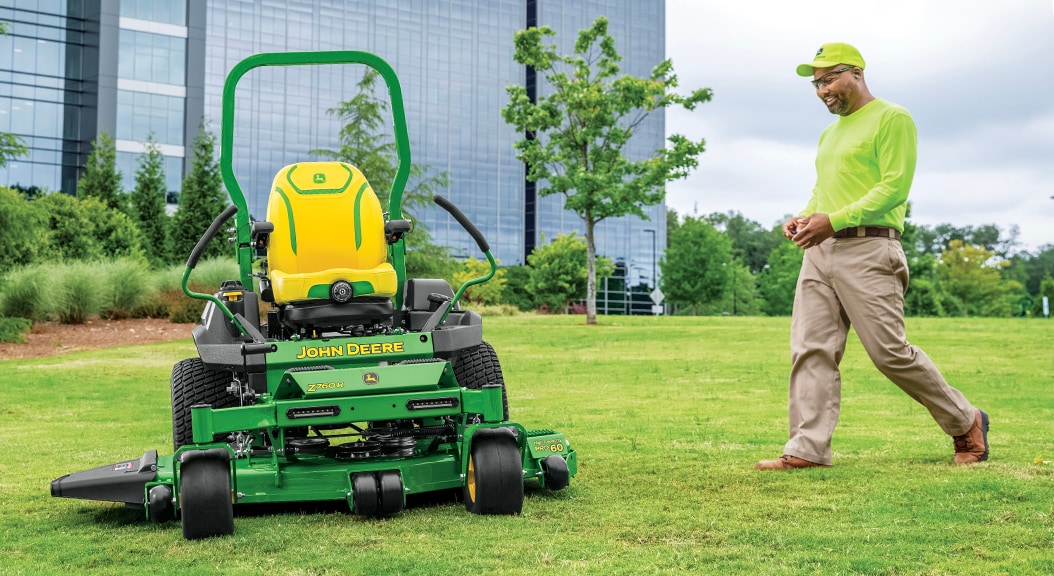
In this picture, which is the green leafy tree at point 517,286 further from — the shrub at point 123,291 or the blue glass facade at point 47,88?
the shrub at point 123,291

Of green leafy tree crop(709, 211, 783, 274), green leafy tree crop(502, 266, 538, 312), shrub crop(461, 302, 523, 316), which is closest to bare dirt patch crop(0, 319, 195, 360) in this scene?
shrub crop(461, 302, 523, 316)

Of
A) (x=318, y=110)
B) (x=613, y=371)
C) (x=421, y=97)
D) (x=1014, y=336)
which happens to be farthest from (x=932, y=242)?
(x=613, y=371)

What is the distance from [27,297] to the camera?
1983 cm

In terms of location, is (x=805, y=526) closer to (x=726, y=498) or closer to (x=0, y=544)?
(x=726, y=498)

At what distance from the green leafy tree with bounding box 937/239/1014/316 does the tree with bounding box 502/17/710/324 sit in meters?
36.6

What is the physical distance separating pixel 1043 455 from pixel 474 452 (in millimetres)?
3283

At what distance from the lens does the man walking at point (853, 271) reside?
5102mm

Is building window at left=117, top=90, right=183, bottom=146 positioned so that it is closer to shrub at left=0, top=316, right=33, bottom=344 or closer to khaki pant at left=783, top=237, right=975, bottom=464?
shrub at left=0, top=316, right=33, bottom=344

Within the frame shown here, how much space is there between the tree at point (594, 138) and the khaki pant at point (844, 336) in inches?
912

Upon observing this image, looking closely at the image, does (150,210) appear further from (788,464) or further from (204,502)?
(204,502)

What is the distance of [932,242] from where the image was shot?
104812mm

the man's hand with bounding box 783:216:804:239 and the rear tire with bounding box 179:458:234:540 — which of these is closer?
the rear tire with bounding box 179:458:234:540

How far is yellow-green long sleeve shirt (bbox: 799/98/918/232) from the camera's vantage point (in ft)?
16.7

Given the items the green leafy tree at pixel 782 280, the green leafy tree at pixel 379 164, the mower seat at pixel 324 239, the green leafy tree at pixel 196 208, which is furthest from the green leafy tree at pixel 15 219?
the green leafy tree at pixel 782 280
